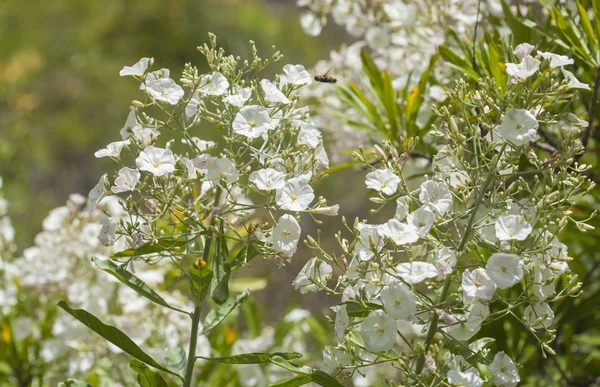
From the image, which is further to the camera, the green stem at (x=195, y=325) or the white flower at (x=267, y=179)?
the green stem at (x=195, y=325)

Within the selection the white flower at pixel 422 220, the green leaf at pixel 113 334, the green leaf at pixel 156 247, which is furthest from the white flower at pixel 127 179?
the white flower at pixel 422 220

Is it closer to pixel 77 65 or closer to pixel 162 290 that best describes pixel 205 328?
pixel 162 290

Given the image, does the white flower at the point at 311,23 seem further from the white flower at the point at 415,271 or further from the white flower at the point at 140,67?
the white flower at the point at 415,271

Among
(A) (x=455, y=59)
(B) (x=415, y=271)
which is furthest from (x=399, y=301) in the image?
(A) (x=455, y=59)

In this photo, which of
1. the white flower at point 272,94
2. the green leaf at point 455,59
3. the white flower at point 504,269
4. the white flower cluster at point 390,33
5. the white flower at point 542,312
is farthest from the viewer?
the white flower cluster at point 390,33

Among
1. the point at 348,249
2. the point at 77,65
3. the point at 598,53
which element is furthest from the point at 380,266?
the point at 77,65

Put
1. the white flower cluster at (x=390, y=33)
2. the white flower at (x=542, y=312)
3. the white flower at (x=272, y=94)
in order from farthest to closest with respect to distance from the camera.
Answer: the white flower cluster at (x=390, y=33) → the white flower at (x=272, y=94) → the white flower at (x=542, y=312)

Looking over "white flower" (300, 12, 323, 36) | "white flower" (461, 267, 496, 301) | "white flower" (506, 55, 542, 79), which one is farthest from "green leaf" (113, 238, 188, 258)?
"white flower" (300, 12, 323, 36)
